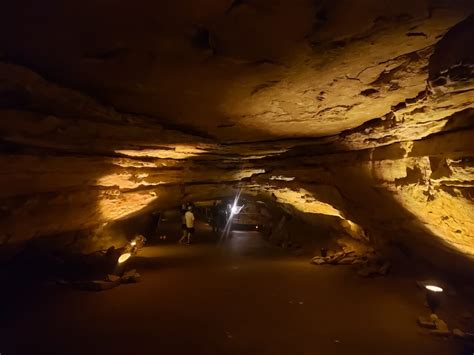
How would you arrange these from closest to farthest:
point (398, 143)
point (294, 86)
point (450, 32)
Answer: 1. point (450, 32)
2. point (294, 86)
3. point (398, 143)

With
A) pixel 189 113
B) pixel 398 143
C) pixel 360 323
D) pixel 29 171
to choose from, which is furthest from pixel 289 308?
pixel 29 171

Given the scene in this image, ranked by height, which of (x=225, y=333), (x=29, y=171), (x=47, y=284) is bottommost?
(x=47, y=284)

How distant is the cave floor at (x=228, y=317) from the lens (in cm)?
454

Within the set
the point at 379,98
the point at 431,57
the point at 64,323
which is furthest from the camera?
the point at 64,323

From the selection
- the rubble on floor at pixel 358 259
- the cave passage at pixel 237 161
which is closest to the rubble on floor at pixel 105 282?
the cave passage at pixel 237 161

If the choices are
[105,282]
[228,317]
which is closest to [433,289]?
[228,317]

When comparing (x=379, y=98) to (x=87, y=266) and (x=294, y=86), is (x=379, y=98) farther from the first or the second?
(x=87, y=266)

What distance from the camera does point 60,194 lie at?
6.37 m

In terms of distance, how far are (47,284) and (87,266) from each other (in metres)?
1.10

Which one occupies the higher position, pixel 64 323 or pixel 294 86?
pixel 294 86

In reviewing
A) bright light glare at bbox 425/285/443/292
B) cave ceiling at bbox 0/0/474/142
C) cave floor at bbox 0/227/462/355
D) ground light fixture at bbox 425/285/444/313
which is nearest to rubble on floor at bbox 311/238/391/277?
cave floor at bbox 0/227/462/355

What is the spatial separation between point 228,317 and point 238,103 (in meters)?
3.88

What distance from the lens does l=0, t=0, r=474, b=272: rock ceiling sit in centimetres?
238

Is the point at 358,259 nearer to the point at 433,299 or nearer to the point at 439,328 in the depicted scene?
the point at 433,299
